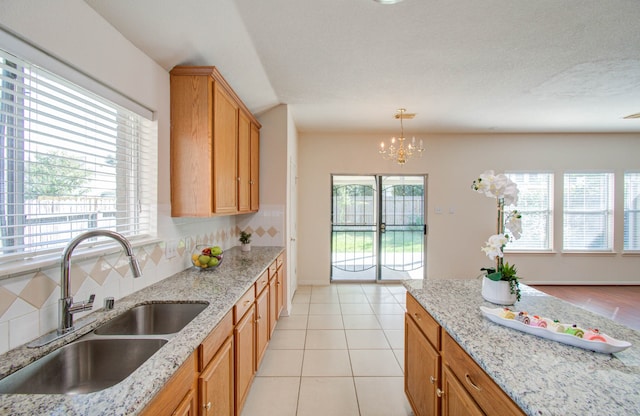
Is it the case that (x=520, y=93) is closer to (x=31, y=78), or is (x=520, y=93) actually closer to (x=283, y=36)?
(x=283, y=36)

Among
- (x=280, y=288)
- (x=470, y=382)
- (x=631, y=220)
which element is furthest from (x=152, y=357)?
(x=631, y=220)

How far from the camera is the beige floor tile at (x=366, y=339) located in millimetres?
2834

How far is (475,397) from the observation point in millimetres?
1059

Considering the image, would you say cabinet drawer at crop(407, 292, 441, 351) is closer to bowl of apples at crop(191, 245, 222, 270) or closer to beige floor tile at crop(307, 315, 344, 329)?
bowl of apples at crop(191, 245, 222, 270)

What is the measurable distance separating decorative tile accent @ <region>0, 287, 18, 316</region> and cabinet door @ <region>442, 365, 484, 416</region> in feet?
5.55

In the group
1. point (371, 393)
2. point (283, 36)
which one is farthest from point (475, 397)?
point (283, 36)

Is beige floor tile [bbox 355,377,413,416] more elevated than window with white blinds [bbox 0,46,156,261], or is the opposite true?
window with white blinds [bbox 0,46,156,261]

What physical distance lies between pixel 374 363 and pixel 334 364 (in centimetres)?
35

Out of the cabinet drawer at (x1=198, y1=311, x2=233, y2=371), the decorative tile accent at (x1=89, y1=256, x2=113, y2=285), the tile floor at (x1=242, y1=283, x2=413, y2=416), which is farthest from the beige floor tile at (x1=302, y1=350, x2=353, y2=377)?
the decorative tile accent at (x1=89, y1=256, x2=113, y2=285)

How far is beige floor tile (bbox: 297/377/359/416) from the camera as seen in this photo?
76.7 inches

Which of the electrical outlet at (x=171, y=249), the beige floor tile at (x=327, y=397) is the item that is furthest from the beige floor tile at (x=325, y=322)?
the electrical outlet at (x=171, y=249)

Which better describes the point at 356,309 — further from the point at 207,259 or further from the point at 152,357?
the point at 152,357

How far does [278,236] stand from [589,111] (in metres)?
4.40

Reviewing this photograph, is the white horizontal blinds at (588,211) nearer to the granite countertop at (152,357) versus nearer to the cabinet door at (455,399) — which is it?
the cabinet door at (455,399)
